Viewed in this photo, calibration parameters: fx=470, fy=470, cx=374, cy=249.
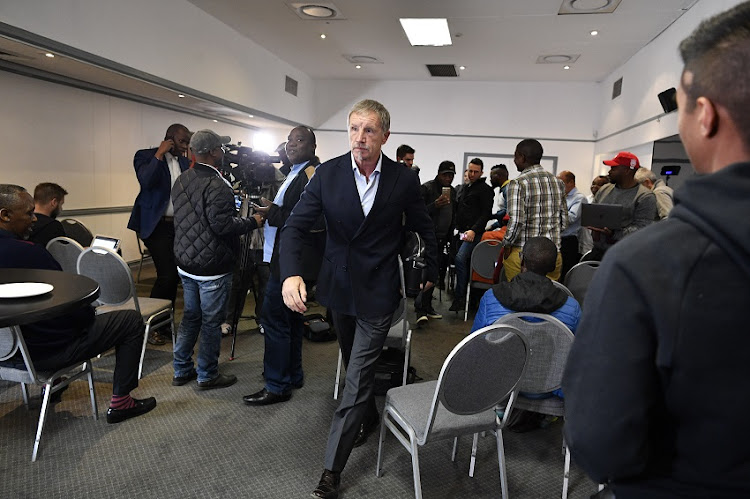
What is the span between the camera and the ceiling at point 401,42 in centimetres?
529

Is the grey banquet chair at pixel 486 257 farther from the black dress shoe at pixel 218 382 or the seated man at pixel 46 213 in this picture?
the seated man at pixel 46 213

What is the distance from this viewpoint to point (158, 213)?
3900mm

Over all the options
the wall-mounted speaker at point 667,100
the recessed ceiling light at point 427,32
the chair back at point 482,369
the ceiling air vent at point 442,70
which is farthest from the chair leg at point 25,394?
the ceiling air vent at point 442,70

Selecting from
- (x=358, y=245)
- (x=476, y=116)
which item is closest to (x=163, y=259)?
(x=358, y=245)

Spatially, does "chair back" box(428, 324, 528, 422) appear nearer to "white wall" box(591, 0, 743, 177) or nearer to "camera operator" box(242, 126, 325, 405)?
"camera operator" box(242, 126, 325, 405)

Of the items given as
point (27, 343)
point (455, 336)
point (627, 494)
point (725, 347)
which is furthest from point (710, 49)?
point (455, 336)

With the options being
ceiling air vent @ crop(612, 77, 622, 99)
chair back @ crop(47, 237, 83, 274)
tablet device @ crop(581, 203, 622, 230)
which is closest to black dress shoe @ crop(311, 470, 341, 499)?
chair back @ crop(47, 237, 83, 274)

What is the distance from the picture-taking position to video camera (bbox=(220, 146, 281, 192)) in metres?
3.40

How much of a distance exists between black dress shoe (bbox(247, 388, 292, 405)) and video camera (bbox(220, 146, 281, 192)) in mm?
1455

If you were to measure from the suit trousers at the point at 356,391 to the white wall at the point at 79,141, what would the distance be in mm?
4704

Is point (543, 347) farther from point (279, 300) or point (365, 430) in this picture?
point (279, 300)

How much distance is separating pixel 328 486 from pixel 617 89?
8.56 meters

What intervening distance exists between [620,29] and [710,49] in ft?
22.3

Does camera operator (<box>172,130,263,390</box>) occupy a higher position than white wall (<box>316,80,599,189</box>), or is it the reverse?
white wall (<box>316,80,599,189</box>)
